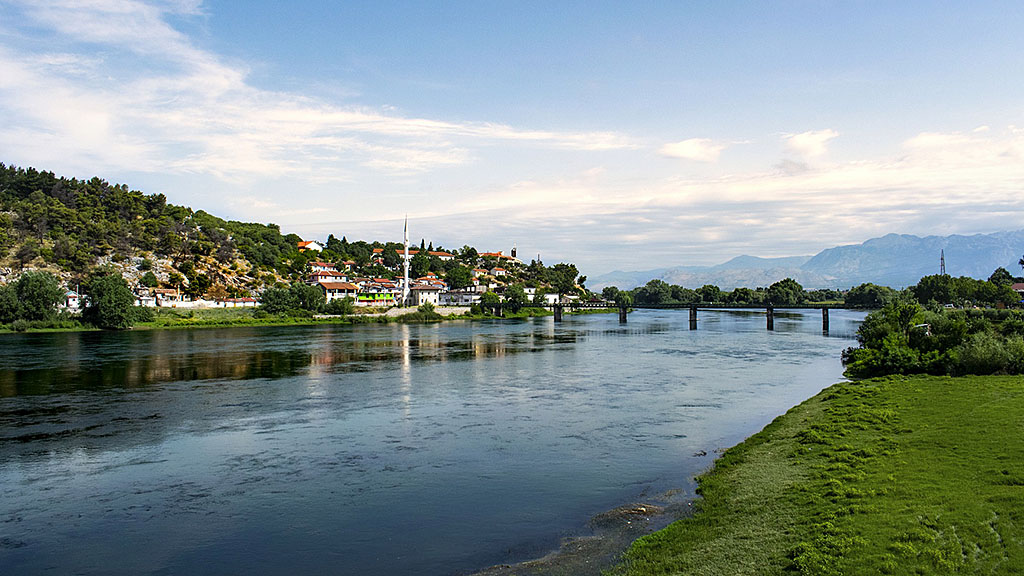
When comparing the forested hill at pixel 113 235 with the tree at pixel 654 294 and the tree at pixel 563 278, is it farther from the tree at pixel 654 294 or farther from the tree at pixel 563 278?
the tree at pixel 654 294

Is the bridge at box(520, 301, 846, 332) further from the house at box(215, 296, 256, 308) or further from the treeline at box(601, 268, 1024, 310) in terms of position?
the house at box(215, 296, 256, 308)

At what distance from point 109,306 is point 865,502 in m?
80.3

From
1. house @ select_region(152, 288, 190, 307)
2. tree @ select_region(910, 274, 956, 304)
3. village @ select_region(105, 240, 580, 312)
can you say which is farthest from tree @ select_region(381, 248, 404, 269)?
tree @ select_region(910, 274, 956, 304)

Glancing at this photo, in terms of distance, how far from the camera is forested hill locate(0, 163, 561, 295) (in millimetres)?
91938

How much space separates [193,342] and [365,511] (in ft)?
173

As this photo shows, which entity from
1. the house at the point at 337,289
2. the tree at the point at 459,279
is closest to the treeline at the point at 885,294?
the tree at the point at 459,279

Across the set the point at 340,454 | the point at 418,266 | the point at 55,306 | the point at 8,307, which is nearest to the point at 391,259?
the point at 418,266

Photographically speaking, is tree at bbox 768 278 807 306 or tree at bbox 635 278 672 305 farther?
tree at bbox 635 278 672 305

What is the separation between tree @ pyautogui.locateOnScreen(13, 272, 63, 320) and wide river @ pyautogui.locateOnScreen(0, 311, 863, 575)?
101 ft

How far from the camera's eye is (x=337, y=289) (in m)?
111

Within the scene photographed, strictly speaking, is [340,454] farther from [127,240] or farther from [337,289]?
[127,240]

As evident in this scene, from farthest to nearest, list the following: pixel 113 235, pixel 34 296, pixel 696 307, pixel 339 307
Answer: pixel 113 235 → pixel 339 307 → pixel 696 307 → pixel 34 296

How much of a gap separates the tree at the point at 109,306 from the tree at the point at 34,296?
12.5 ft

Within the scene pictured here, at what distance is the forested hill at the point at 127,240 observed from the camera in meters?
91.9
